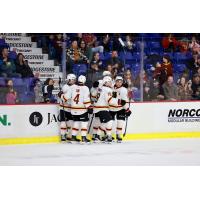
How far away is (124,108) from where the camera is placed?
8.79 meters

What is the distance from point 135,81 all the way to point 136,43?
24.0 inches

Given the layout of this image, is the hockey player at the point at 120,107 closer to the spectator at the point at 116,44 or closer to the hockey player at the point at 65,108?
the spectator at the point at 116,44

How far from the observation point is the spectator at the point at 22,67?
848 cm

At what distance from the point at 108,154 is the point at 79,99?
103 centimetres

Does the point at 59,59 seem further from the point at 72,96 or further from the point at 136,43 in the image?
the point at 136,43

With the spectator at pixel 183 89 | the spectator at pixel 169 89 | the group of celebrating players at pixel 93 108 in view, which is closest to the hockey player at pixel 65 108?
the group of celebrating players at pixel 93 108

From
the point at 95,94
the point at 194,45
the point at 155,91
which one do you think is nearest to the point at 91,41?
the point at 95,94

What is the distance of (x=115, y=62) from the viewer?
877 centimetres

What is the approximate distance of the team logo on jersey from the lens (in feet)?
28.2

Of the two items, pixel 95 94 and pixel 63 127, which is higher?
pixel 95 94

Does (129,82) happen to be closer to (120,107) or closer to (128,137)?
(120,107)

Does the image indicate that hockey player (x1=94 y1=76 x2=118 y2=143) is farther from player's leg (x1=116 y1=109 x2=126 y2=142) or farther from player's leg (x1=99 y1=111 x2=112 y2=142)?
player's leg (x1=116 y1=109 x2=126 y2=142)

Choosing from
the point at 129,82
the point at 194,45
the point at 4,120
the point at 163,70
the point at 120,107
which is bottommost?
the point at 4,120

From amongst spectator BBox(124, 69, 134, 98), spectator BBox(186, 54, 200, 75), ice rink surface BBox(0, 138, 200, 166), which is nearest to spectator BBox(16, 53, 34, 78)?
ice rink surface BBox(0, 138, 200, 166)
